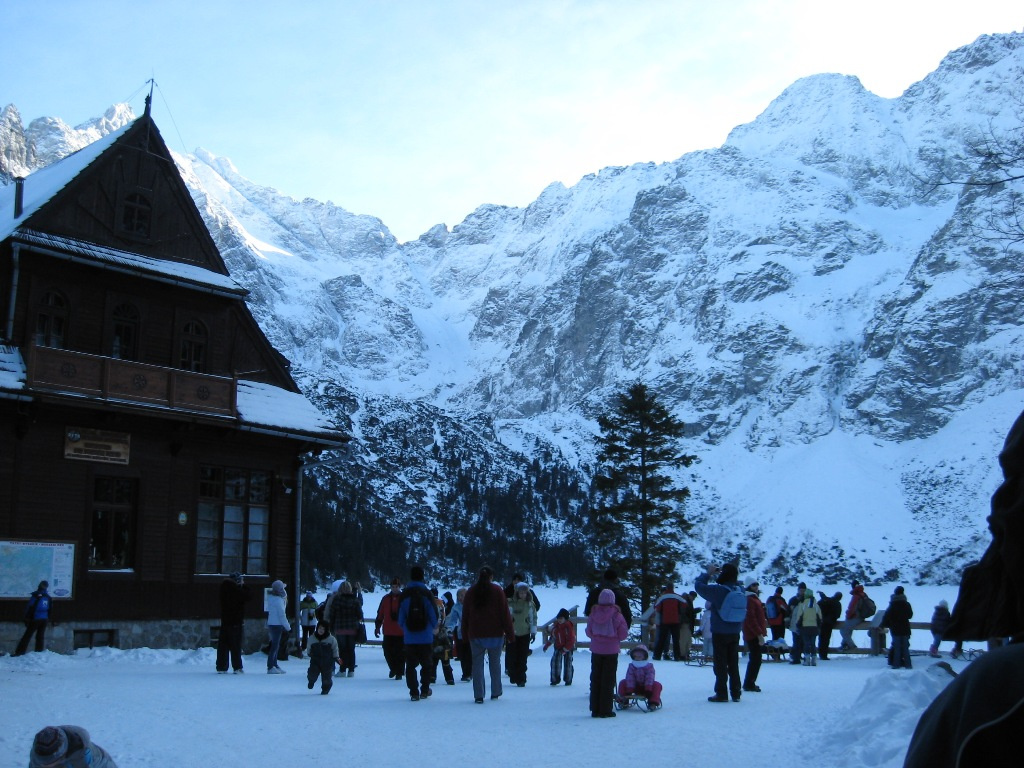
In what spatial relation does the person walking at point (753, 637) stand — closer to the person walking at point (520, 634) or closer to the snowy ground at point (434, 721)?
the snowy ground at point (434, 721)

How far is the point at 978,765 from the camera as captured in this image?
6.51ft

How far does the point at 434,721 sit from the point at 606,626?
250 cm

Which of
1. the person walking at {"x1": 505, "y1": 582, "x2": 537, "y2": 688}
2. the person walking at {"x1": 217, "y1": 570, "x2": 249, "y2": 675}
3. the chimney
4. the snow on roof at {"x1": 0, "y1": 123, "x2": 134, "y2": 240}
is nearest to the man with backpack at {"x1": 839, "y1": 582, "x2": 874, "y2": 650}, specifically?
the person walking at {"x1": 505, "y1": 582, "x2": 537, "y2": 688}

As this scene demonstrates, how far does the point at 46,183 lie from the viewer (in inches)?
987

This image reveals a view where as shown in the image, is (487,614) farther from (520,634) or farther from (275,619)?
(275,619)

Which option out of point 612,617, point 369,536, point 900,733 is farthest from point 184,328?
point 369,536

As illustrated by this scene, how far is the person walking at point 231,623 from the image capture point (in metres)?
18.8

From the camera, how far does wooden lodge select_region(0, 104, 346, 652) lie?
20922 mm

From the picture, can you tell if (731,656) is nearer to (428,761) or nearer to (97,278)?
(428,761)

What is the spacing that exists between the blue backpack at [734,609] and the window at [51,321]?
15.6 meters

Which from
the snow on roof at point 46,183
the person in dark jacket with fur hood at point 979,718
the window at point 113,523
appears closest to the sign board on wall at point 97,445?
the window at point 113,523

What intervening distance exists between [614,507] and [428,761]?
96.1 feet

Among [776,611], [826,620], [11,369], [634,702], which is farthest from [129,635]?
[826,620]

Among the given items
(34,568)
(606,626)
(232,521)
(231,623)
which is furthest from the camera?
(232,521)
